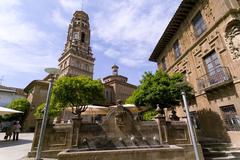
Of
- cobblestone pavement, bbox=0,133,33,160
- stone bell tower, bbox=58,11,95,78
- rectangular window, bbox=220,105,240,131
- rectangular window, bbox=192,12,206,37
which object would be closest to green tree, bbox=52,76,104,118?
cobblestone pavement, bbox=0,133,33,160

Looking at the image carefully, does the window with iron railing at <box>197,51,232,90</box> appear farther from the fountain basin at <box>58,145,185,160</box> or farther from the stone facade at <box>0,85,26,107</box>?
the stone facade at <box>0,85,26,107</box>

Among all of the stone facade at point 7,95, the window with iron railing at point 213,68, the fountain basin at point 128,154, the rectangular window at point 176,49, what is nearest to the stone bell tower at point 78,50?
the stone facade at point 7,95

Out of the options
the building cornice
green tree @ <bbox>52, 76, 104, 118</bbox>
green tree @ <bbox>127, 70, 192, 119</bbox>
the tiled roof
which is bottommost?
green tree @ <bbox>127, 70, 192, 119</bbox>

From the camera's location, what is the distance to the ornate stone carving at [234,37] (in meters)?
8.69

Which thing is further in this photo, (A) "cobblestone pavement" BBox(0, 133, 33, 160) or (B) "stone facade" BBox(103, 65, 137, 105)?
(B) "stone facade" BBox(103, 65, 137, 105)

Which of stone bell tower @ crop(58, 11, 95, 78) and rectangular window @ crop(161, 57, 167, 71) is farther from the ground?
stone bell tower @ crop(58, 11, 95, 78)

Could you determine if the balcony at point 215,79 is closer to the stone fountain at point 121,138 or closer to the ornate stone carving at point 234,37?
the ornate stone carving at point 234,37

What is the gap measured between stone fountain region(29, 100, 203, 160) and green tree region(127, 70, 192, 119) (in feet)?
7.20

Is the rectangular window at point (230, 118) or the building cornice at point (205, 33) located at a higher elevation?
the building cornice at point (205, 33)

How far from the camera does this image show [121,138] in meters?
7.46

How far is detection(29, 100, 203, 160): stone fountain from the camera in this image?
21.4 ft

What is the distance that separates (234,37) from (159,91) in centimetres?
570

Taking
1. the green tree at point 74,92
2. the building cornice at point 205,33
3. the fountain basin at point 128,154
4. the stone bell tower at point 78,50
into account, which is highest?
the stone bell tower at point 78,50

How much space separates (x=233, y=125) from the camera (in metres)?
8.74
